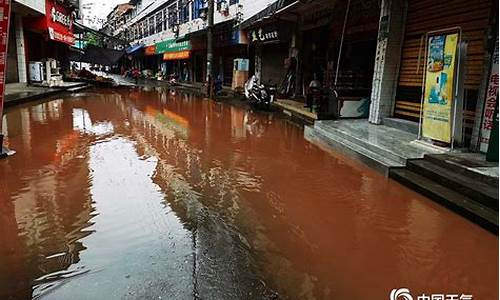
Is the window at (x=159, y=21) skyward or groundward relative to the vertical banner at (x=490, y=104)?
skyward

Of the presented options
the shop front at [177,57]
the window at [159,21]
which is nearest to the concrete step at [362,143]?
the shop front at [177,57]

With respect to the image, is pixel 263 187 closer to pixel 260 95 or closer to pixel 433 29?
pixel 433 29

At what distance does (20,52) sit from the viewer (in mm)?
20438

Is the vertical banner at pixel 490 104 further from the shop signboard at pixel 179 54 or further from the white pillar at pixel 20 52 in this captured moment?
the shop signboard at pixel 179 54

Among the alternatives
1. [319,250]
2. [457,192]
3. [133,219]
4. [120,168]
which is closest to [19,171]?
[120,168]

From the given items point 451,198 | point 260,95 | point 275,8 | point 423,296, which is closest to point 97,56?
point 260,95

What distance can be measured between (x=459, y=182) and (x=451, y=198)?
0.30 metres

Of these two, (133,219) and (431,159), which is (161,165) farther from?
(431,159)

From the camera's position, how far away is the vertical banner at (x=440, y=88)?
6332mm

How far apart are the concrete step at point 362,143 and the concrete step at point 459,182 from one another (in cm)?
36

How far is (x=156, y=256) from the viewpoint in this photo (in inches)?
138

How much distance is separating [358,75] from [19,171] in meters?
8.93

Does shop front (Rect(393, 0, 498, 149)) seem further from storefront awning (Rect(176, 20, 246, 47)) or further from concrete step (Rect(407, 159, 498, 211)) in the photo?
storefront awning (Rect(176, 20, 246, 47))

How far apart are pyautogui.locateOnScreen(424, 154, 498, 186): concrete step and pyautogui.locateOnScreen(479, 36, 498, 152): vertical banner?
30.6 inches
